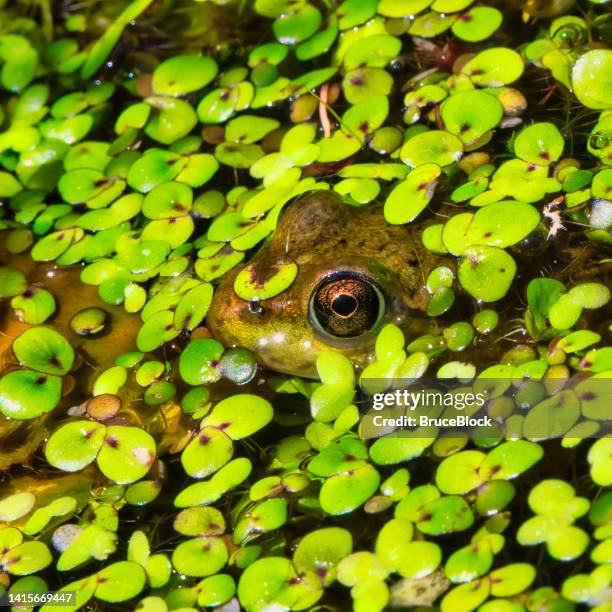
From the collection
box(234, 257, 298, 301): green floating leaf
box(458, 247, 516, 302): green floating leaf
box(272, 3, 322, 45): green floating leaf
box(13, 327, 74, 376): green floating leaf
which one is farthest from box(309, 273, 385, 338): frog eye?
box(272, 3, 322, 45): green floating leaf

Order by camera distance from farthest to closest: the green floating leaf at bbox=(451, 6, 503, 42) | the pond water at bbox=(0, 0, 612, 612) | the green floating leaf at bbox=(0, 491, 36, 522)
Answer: the green floating leaf at bbox=(451, 6, 503, 42) → the green floating leaf at bbox=(0, 491, 36, 522) → the pond water at bbox=(0, 0, 612, 612)

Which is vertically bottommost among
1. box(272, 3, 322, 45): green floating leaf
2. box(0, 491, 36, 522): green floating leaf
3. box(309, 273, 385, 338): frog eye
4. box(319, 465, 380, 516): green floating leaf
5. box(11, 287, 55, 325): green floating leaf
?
box(0, 491, 36, 522): green floating leaf

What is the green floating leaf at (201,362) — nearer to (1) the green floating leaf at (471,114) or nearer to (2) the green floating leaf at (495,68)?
(1) the green floating leaf at (471,114)

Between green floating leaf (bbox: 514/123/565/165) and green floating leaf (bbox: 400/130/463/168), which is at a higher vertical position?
green floating leaf (bbox: 514/123/565/165)

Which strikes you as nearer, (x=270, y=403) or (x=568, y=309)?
(x=568, y=309)

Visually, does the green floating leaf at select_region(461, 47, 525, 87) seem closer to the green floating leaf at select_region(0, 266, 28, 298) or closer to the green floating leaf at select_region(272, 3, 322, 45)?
the green floating leaf at select_region(272, 3, 322, 45)

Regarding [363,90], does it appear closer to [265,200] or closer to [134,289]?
[265,200]

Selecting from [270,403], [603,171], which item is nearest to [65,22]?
[270,403]
